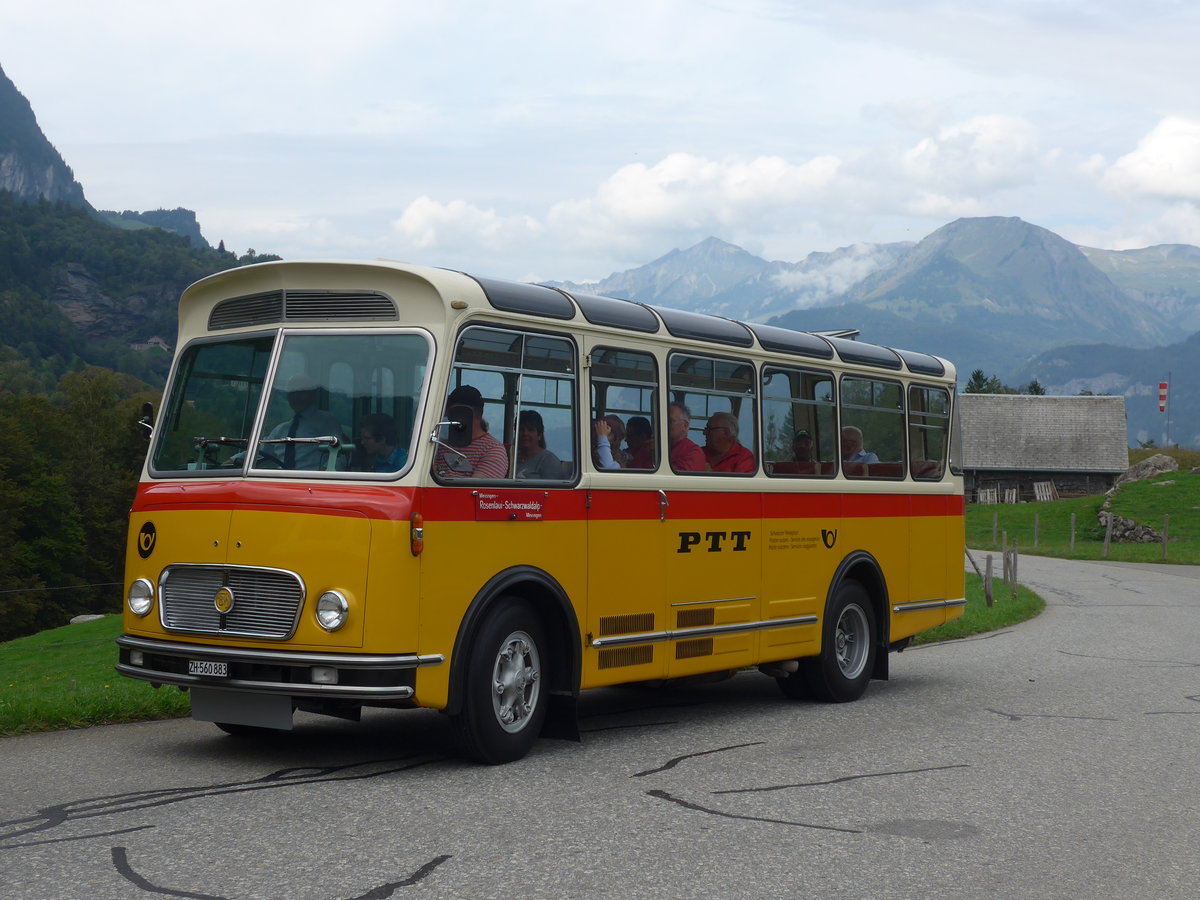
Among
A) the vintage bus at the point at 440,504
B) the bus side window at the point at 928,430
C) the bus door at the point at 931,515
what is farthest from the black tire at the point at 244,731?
the bus side window at the point at 928,430

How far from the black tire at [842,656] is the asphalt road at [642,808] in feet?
1.07

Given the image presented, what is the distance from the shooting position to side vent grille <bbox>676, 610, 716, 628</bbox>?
1005 cm

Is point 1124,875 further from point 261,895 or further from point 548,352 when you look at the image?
point 548,352

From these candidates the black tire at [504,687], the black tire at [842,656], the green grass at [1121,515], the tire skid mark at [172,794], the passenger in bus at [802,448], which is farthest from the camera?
the green grass at [1121,515]

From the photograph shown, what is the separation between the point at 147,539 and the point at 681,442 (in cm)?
372

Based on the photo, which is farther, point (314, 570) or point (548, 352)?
point (548, 352)

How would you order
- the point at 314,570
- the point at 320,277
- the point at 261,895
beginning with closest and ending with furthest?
the point at 261,895 → the point at 314,570 → the point at 320,277

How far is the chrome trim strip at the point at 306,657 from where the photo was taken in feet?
24.9

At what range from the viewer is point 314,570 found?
25.2 feet

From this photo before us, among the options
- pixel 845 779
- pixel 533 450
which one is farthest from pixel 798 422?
pixel 845 779

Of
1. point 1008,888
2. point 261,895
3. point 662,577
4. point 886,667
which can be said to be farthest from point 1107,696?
point 261,895

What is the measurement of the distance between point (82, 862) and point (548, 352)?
4.21 meters

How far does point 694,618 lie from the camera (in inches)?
402

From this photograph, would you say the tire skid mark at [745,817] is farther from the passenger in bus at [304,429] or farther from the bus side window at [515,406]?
the passenger in bus at [304,429]
